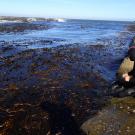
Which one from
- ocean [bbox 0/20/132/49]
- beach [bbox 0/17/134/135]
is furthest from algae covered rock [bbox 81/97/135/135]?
ocean [bbox 0/20/132/49]

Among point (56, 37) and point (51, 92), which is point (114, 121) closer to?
point (51, 92)

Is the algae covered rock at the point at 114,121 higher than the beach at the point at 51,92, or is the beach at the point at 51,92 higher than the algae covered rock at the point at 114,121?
the algae covered rock at the point at 114,121

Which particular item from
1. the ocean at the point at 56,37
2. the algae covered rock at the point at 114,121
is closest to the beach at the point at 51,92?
the algae covered rock at the point at 114,121

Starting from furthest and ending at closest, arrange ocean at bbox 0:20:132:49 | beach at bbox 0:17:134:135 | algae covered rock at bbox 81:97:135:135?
ocean at bbox 0:20:132:49 < beach at bbox 0:17:134:135 < algae covered rock at bbox 81:97:135:135

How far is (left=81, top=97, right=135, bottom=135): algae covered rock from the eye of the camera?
8555 mm

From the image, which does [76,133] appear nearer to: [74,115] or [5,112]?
[74,115]

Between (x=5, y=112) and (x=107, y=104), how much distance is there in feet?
13.1

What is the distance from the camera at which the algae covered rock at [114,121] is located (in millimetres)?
8555

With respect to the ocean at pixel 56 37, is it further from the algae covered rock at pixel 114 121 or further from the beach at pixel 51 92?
the algae covered rock at pixel 114 121

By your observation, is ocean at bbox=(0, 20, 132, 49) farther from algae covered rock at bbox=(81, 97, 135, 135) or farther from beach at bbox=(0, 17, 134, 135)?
algae covered rock at bbox=(81, 97, 135, 135)

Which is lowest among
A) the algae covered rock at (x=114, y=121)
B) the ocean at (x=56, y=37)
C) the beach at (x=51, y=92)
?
the ocean at (x=56, y=37)

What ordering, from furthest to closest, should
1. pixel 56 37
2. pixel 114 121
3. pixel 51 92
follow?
pixel 56 37
pixel 51 92
pixel 114 121

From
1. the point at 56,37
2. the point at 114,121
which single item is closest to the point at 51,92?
the point at 114,121

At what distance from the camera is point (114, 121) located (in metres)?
9.18
